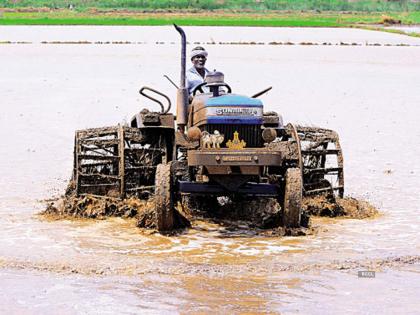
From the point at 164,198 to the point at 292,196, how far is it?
1.32m

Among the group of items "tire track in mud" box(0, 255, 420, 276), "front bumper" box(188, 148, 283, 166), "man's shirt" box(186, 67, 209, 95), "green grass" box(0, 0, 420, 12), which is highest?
"green grass" box(0, 0, 420, 12)

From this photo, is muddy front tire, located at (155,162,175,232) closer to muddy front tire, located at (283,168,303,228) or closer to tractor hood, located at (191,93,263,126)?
tractor hood, located at (191,93,263,126)

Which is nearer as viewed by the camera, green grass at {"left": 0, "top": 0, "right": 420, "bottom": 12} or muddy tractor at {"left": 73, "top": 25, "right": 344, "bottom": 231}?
muddy tractor at {"left": 73, "top": 25, "right": 344, "bottom": 231}

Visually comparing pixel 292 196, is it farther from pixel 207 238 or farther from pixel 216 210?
pixel 216 210

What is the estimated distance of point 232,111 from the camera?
36.4 ft

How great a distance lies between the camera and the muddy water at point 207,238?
8.85 meters

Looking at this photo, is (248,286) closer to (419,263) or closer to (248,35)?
(419,263)

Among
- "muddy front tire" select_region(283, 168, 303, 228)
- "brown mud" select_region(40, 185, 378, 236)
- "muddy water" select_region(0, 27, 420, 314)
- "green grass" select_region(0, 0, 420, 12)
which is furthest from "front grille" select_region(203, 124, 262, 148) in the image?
"green grass" select_region(0, 0, 420, 12)

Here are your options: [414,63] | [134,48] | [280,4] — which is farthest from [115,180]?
[280,4]

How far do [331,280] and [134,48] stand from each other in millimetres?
40556

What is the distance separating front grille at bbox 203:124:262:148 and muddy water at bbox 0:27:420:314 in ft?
3.34

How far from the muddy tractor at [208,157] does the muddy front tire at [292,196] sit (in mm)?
10

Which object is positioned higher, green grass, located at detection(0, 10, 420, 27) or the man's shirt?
green grass, located at detection(0, 10, 420, 27)

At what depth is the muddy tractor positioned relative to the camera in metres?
10.9
